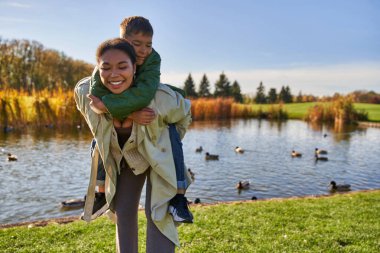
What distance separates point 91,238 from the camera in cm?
541

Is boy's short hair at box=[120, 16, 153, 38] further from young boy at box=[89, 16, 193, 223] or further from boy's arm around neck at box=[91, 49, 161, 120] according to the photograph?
boy's arm around neck at box=[91, 49, 161, 120]

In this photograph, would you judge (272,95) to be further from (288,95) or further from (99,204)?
(99,204)

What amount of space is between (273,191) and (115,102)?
11.4 metres

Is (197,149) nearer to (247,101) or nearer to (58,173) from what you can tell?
(58,173)

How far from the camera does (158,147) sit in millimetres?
2459

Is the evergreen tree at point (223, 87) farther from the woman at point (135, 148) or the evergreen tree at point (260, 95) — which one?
the woman at point (135, 148)

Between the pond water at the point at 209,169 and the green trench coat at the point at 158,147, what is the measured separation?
7927mm

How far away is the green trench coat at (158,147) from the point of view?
241 cm

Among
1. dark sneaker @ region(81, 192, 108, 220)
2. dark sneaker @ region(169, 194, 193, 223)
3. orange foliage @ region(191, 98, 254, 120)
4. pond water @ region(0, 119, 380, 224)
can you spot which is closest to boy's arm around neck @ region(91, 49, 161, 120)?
dark sneaker @ region(169, 194, 193, 223)

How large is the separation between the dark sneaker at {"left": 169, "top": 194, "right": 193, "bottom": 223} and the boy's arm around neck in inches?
26.8

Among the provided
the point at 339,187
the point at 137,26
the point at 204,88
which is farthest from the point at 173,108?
the point at 204,88

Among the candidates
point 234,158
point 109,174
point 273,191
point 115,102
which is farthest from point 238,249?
point 234,158

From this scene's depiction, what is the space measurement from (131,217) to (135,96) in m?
0.95

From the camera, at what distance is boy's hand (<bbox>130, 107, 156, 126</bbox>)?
92.2 inches
